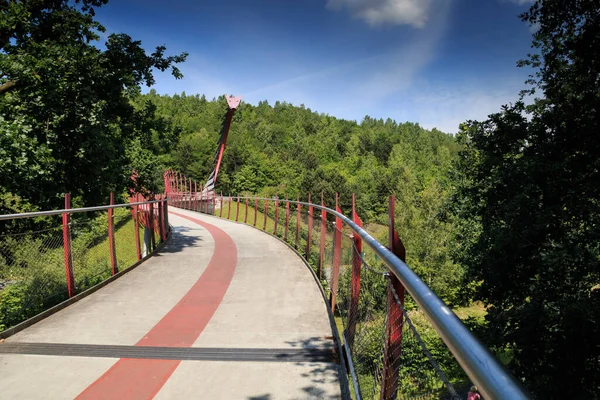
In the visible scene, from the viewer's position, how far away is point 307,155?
102750mm

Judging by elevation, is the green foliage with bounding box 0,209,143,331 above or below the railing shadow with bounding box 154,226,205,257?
above

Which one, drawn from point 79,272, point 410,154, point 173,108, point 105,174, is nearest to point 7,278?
point 79,272

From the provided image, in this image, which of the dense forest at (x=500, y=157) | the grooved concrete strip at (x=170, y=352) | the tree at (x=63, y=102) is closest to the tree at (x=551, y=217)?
the dense forest at (x=500, y=157)

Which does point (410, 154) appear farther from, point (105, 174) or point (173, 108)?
point (105, 174)

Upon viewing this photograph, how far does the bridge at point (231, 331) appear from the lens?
184 centimetres

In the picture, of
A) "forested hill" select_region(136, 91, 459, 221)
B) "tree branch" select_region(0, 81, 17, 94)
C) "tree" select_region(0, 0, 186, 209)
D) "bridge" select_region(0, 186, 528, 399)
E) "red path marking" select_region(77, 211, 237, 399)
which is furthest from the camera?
"forested hill" select_region(136, 91, 459, 221)

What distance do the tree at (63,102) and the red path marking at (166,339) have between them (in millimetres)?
4758

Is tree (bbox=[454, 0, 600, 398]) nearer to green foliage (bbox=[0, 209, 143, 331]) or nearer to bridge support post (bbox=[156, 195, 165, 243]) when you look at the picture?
bridge support post (bbox=[156, 195, 165, 243])

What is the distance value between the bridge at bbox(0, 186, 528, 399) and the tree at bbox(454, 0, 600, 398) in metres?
6.79

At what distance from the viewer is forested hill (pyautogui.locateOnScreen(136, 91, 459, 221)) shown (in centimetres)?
7881

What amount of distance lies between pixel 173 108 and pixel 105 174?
461 ft

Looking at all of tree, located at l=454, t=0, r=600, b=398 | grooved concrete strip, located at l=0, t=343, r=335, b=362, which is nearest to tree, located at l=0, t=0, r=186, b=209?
grooved concrete strip, located at l=0, t=343, r=335, b=362

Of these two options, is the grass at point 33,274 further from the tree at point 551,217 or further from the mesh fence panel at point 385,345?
the tree at point 551,217

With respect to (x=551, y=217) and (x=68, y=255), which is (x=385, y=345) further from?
(x=551, y=217)
